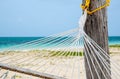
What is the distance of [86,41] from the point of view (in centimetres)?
257

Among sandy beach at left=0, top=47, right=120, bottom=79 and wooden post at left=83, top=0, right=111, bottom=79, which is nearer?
wooden post at left=83, top=0, right=111, bottom=79

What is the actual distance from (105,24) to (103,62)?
35cm

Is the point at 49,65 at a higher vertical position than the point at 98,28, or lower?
lower

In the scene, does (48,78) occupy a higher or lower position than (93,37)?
lower

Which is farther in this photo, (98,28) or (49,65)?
(49,65)

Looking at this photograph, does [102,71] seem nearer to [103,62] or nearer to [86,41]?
[103,62]

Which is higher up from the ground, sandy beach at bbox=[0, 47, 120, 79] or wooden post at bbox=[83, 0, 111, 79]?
wooden post at bbox=[83, 0, 111, 79]

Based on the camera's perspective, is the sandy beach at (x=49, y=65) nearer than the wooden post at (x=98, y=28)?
No

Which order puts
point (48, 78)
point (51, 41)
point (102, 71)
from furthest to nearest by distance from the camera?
point (51, 41), point (102, 71), point (48, 78)

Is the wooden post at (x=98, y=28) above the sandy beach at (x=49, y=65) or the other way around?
above

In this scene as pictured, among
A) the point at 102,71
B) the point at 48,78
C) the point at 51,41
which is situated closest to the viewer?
the point at 48,78

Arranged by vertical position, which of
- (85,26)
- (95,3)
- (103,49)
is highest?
(95,3)

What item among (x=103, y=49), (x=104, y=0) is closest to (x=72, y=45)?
(x=103, y=49)

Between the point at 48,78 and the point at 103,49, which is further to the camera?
the point at 103,49
